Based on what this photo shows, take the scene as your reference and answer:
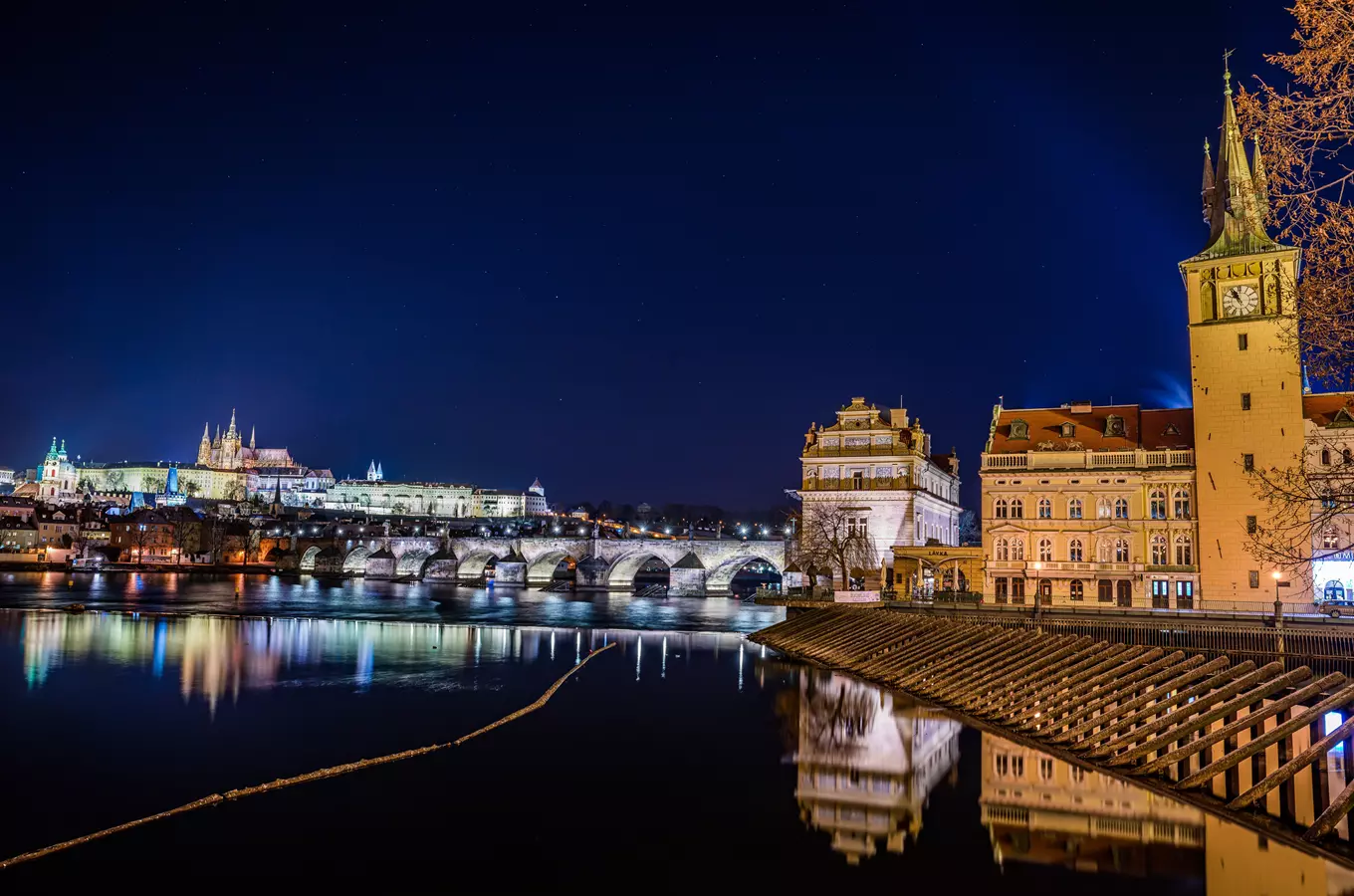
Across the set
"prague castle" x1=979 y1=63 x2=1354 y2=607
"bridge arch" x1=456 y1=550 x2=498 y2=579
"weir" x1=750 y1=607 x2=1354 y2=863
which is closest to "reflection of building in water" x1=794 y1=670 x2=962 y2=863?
"weir" x1=750 y1=607 x2=1354 y2=863

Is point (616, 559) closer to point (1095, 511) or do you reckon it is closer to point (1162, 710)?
point (1095, 511)

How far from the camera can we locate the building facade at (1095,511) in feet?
136

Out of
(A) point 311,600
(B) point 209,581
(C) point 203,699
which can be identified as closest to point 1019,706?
(C) point 203,699

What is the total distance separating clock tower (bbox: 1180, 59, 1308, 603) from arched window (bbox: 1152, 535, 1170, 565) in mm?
1391

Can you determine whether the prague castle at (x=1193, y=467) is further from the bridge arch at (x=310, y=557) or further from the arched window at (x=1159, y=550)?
the bridge arch at (x=310, y=557)

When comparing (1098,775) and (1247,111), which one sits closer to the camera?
(1247,111)

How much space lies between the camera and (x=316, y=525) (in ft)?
500

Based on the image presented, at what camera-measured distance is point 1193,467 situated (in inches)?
1630

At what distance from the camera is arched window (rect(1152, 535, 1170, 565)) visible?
136ft

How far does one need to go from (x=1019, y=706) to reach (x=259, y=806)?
17618 mm

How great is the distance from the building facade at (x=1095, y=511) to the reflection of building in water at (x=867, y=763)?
19665 millimetres

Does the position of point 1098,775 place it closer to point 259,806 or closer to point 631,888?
point 631,888

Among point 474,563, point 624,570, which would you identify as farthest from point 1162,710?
point 474,563

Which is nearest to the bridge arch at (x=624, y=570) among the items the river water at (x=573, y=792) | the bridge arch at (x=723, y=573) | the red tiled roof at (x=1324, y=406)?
the bridge arch at (x=723, y=573)
